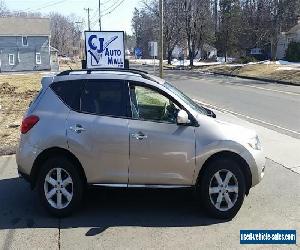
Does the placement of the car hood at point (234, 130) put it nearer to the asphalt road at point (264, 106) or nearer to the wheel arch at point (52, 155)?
the wheel arch at point (52, 155)

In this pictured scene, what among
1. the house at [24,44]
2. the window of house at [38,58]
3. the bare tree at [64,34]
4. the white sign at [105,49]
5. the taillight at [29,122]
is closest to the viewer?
the taillight at [29,122]

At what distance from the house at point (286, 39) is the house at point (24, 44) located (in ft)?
107

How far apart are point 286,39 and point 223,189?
5453cm

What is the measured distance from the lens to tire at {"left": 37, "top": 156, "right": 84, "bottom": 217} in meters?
5.18

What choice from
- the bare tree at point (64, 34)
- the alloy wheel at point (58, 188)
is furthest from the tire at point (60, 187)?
the bare tree at point (64, 34)

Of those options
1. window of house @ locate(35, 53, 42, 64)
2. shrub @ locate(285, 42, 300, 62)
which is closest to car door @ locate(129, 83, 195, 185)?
shrub @ locate(285, 42, 300, 62)

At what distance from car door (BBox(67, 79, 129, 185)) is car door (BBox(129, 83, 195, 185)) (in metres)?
0.11

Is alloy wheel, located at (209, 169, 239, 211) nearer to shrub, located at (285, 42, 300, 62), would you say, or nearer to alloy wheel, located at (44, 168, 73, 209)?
alloy wheel, located at (44, 168, 73, 209)

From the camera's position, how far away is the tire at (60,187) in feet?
17.0

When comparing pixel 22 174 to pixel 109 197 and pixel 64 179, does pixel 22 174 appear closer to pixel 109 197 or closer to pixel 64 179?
pixel 64 179

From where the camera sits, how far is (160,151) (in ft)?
16.7

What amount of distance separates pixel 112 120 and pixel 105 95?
379mm

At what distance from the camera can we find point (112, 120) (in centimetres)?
518

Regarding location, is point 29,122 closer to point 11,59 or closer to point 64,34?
point 11,59
